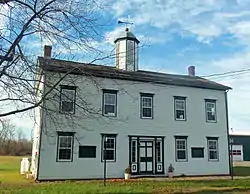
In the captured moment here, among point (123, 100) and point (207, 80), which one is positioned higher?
point (207, 80)

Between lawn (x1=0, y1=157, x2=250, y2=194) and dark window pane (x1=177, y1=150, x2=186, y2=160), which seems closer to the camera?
lawn (x1=0, y1=157, x2=250, y2=194)

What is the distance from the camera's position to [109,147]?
2209 cm

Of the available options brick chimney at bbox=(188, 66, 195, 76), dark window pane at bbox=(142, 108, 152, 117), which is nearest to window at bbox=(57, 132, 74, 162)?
dark window pane at bbox=(142, 108, 152, 117)

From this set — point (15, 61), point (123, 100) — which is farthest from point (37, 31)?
point (123, 100)

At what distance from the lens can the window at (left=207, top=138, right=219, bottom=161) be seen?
25.4 m

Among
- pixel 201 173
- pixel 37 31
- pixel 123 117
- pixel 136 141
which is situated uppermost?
pixel 37 31

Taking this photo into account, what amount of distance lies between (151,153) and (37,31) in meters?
15.2

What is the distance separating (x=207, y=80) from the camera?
28.8 meters

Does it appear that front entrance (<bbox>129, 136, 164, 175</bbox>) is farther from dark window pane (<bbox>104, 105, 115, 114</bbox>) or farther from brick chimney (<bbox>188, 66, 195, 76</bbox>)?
brick chimney (<bbox>188, 66, 195, 76</bbox>)

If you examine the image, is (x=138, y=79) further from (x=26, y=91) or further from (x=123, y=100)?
(x=26, y=91)

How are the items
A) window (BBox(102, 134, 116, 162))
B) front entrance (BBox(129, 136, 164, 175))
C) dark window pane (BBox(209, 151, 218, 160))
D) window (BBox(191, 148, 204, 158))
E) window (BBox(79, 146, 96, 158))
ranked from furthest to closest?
dark window pane (BBox(209, 151, 218, 160))
window (BBox(191, 148, 204, 158))
front entrance (BBox(129, 136, 164, 175))
window (BBox(102, 134, 116, 162))
window (BBox(79, 146, 96, 158))

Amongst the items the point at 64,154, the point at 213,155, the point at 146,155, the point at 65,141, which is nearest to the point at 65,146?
the point at 65,141

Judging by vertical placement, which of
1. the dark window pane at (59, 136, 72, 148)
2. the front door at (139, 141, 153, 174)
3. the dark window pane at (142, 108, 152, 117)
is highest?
the dark window pane at (142, 108, 152, 117)

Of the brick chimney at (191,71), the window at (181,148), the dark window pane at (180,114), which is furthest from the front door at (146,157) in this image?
the brick chimney at (191,71)
